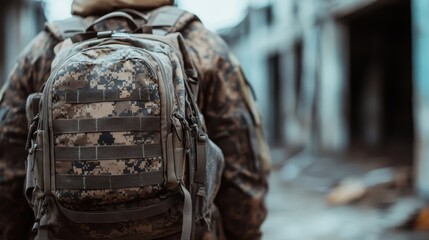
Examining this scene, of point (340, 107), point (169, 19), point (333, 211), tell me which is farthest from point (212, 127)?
point (340, 107)

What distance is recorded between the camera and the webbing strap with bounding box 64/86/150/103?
1.28 meters

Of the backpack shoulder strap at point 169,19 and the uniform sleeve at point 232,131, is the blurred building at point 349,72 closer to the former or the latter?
the uniform sleeve at point 232,131

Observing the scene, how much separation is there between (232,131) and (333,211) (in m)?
4.44

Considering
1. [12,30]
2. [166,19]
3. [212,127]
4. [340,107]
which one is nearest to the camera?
[166,19]

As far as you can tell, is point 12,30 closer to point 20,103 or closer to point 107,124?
point 20,103

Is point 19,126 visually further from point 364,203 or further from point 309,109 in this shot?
point 309,109

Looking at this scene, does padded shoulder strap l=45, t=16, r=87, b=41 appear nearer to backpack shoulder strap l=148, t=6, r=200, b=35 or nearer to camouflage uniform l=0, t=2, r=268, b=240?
camouflage uniform l=0, t=2, r=268, b=240

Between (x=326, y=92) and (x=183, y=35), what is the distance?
29.2 ft

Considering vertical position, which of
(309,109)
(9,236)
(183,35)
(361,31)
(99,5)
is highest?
(99,5)

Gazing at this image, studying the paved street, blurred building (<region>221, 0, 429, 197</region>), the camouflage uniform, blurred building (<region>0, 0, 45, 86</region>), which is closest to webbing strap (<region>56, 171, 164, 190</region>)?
the camouflage uniform

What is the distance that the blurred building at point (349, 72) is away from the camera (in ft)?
20.2

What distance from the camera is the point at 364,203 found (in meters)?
6.16

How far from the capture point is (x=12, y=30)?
1261 cm

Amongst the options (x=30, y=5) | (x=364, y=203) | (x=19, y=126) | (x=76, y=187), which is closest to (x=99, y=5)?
(x=19, y=126)
